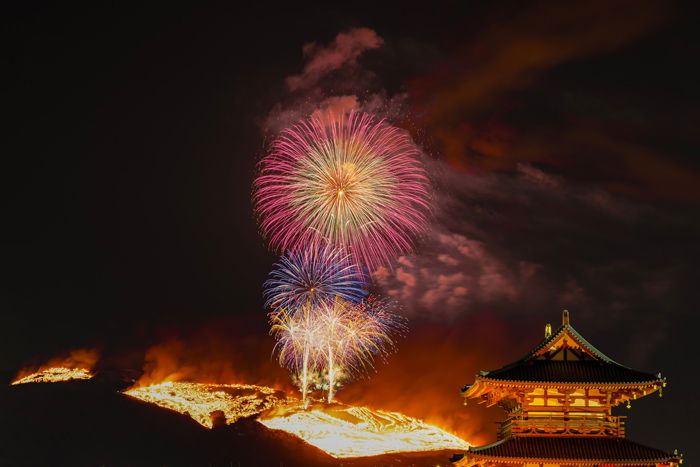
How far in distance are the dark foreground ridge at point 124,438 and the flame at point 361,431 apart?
181cm

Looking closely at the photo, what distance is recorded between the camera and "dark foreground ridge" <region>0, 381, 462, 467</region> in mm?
86375

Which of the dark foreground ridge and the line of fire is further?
the dark foreground ridge

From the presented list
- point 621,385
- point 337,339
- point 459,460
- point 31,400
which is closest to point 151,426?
point 31,400

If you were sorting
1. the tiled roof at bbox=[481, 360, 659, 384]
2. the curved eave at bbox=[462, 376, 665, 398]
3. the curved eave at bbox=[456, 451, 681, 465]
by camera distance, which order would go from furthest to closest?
the tiled roof at bbox=[481, 360, 659, 384] → the curved eave at bbox=[462, 376, 665, 398] → the curved eave at bbox=[456, 451, 681, 465]

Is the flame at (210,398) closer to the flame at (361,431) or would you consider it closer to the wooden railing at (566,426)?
the flame at (361,431)

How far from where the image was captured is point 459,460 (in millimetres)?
40781

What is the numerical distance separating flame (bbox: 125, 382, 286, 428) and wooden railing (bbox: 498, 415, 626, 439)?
63287 millimetres

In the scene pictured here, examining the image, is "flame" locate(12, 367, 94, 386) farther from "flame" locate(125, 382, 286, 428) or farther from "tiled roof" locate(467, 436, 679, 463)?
"tiled roof" locate(467, 436, 679, 463)

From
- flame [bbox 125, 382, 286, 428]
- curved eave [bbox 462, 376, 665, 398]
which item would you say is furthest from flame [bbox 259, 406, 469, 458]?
curved eave [bbox 462, 376, 665, 398]

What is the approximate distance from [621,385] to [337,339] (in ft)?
156

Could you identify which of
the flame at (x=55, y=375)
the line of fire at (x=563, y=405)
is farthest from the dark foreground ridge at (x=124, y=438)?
the line of fire at (x=563, y=405)

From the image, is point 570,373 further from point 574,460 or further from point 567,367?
point 574,460

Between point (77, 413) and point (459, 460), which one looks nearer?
point (459, 460)

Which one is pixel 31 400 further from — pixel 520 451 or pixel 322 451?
pixel 520 451
